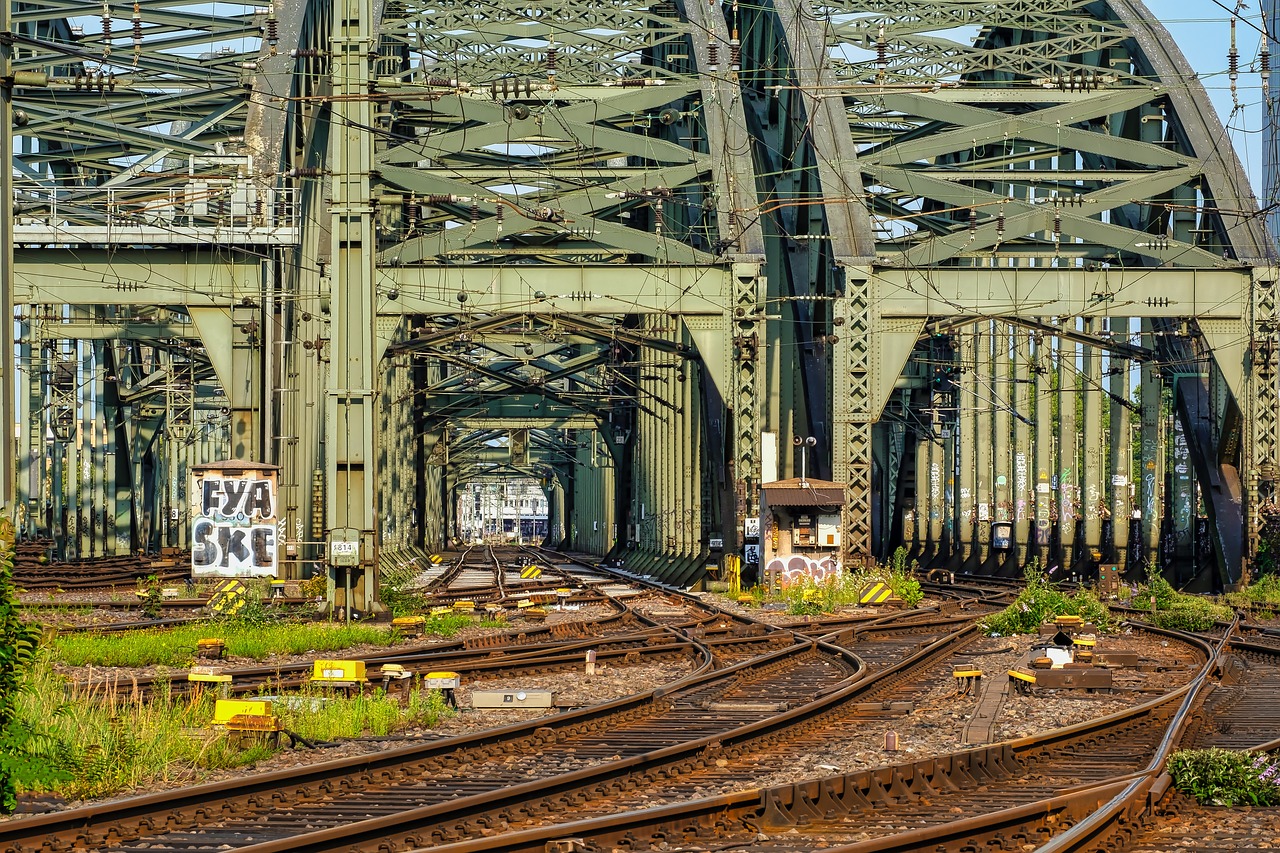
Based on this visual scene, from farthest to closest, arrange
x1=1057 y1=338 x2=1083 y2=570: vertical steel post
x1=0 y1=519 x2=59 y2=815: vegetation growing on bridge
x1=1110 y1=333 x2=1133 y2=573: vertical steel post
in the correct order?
x1=1057 y1=338 x2=1083 y2=570: vertical steel post < x1=1110 y1=333 x2=1133 y2=573: vertical steel post < x1=0 y1=519 x2=59 y2=815: vegetation growing on bridge

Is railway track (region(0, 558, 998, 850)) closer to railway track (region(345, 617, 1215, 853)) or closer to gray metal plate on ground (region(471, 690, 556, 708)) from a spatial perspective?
railway track (region(345, 617, 1215, 853))

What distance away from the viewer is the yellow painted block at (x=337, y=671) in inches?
606

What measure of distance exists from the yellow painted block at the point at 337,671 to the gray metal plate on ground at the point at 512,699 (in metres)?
1.16

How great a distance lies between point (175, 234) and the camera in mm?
32688

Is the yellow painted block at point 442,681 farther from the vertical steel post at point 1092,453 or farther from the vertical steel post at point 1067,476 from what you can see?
the vertical steel post at point 1067,476

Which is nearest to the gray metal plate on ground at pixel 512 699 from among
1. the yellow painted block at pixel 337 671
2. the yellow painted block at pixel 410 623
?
the yellow painted block at pixel 337 671

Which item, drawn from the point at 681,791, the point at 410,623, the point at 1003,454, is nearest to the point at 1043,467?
the point at 1003,454

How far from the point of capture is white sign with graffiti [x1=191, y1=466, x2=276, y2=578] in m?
28.5

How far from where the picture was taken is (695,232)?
4291cm

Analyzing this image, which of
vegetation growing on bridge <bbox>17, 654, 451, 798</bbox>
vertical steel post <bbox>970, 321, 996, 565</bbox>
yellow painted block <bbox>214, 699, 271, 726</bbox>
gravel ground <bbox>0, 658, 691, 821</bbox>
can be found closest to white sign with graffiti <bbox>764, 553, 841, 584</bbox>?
gravel ground <bbox>0, 658, 691, 821</bbox>

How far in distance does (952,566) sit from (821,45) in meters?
22.8

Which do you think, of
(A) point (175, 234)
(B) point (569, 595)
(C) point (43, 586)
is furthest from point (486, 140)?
(C) point (43, 586)

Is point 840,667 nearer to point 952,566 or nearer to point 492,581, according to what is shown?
point 492,581

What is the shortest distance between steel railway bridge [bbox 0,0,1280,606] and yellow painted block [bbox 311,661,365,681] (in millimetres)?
8023
